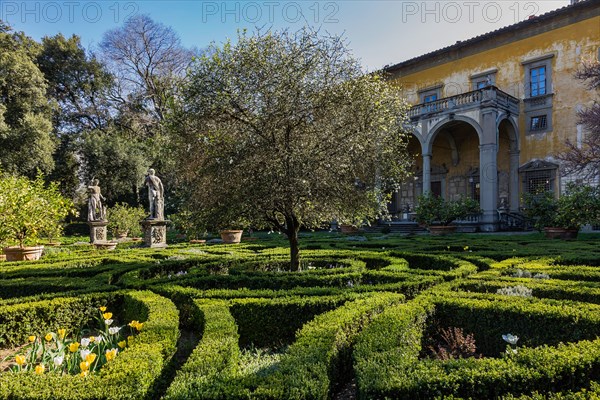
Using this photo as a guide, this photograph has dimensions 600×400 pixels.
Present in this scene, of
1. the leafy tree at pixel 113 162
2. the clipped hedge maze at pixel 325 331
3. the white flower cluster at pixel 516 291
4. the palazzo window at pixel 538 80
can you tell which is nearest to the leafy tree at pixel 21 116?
the leafy tree at pixel 113 162

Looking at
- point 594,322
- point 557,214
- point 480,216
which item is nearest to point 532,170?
point 480,216

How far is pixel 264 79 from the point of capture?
533 centimetres

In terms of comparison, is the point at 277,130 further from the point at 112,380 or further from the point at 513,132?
the point at 513,132

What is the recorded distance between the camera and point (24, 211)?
28.2ft

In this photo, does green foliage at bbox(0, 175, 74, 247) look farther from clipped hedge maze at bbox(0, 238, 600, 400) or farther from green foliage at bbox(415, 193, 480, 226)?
green foliage at bbox(415, 193, 480, 226)

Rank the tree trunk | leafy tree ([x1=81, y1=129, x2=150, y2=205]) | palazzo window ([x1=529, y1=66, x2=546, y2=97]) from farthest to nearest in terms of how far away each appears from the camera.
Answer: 1. leafy tree ([x1=81, y1=129, x2=150, y2=205])
2. palazzo window ([x1=529, y1=66, x2=546, y2=97])
3. the tree trunk

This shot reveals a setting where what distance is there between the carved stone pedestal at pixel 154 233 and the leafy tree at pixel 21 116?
14662 mm

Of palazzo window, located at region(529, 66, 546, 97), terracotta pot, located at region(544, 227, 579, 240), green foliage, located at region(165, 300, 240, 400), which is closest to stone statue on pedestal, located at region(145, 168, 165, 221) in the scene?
green foliage, located at region(165, 300, 240, 400)

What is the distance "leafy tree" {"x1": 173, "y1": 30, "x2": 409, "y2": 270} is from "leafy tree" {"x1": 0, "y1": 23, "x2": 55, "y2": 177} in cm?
2144

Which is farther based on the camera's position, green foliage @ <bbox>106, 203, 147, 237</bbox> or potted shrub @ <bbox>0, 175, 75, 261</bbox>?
green foliage @ <bbox>106, 203, 147, 237</bbox>

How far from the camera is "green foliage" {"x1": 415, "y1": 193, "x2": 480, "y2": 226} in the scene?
16797 mm

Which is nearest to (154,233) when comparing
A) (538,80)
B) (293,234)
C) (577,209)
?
(293,234)

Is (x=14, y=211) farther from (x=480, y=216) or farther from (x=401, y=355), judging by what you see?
(x=480, y=216)

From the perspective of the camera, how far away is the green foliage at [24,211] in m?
8.33
